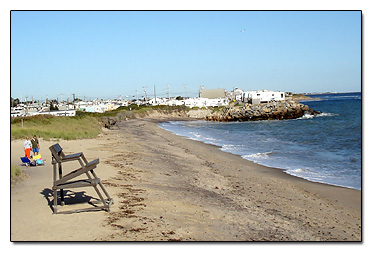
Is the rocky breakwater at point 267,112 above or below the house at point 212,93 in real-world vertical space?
below

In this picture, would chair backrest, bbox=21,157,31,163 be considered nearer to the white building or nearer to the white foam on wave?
the white foam on wave

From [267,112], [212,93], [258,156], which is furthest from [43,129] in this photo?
[212,93]

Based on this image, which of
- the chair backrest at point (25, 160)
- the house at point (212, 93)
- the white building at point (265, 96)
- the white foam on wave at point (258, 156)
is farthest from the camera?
the house at point (212, 93)

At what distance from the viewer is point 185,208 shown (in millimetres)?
7996

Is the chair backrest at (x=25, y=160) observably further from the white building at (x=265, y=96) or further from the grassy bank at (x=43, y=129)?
the white building at (x=265, y=96)

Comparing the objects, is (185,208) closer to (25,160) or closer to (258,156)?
(25,160)

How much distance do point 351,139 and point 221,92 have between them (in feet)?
374

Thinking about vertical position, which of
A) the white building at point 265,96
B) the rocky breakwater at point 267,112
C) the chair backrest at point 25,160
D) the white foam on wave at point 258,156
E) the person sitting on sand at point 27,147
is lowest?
the white foam on wave at point 258,156

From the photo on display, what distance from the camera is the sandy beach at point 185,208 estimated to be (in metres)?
6.27

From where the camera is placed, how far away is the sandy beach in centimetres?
627

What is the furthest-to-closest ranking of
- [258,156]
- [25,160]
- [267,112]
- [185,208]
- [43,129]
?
[267,112] < [258,156] < [43,129] < [25,160] < [185,208]

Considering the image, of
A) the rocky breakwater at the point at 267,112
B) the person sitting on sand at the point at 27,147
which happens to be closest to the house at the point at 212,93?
the rocky breakwater at the point at 267,112

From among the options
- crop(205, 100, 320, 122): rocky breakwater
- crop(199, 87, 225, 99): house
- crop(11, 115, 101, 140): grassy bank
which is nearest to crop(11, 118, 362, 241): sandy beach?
crop(11, 115, 101, 140): grassy bank

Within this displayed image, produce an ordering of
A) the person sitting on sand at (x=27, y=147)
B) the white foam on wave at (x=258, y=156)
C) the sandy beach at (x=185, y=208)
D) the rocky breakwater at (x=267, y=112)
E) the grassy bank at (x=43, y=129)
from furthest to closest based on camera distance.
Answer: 1. the rocky breakwater at (x=267, y=112)
2. the white foam on wave at (x=258, y=156)
3. the person sitting on sand at (x=27, y=147)
4. the grassy bank at (x=43, y=129)
5. the sandy beach at (x=185, y=208)
